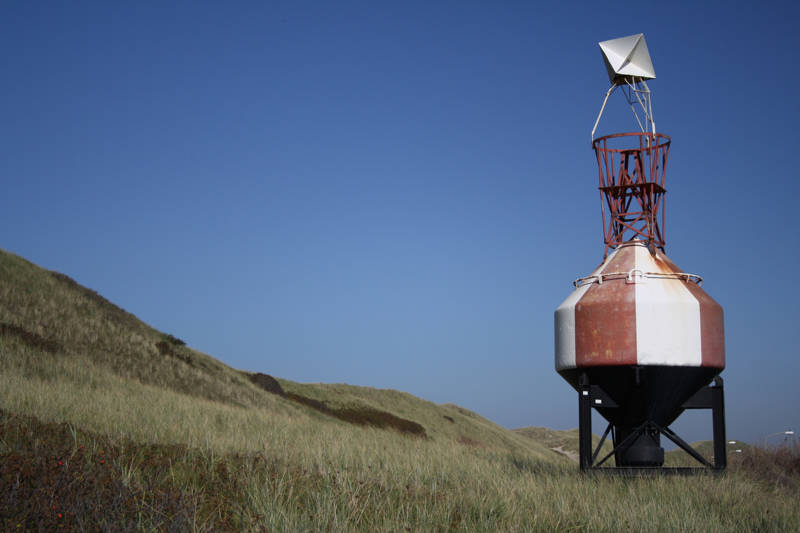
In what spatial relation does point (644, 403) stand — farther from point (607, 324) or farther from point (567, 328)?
point (567, 328)

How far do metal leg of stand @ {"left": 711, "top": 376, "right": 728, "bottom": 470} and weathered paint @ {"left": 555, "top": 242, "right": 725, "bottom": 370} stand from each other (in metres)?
0.72

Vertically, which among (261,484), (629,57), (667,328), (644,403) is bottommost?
(261,484)

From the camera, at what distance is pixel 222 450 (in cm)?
1202

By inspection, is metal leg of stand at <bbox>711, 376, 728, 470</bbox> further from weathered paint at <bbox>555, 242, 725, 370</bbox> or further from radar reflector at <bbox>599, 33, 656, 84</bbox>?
radar reflector at <bbox>599, 33, 656, 84</bbox>

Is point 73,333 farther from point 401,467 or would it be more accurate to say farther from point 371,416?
point 401,467

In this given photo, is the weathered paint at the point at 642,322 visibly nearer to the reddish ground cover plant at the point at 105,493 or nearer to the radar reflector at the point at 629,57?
the radar reflector at the point at 629,57

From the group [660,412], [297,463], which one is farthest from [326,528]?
[660,412]

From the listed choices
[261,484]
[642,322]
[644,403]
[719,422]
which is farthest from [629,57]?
[261,484]

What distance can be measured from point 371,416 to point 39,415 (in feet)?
110

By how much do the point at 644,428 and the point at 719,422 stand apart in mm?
1464

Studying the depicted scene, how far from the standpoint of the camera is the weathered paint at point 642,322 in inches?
520

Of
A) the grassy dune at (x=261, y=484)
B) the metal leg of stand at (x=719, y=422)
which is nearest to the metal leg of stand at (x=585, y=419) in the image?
the grassy dune at (x=261, y=484)

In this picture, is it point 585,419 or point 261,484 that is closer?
point 261,484

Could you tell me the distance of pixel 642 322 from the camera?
43.4 feet
